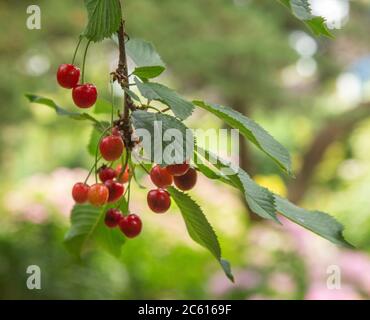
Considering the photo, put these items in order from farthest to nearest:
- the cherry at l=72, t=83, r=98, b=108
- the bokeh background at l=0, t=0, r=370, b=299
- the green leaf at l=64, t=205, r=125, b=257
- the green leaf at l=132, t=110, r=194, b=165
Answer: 1. the bokeh background at l=0, t=0, r=370, b=299
2. the green leaf at l=64, t=205, r=125, b=257
3. the cherry at l=72, t=83, r=98, b=108
4. the green leaf at l=132, t=110, r=194, b=165

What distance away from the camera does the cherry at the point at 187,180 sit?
50 centimetres

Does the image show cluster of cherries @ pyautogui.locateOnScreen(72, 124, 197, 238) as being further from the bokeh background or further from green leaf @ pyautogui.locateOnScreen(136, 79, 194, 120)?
the bokeh background

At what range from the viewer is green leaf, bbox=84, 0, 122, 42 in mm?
462

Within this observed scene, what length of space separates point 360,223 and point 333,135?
1.85 m

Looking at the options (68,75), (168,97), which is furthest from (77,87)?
(168,97)

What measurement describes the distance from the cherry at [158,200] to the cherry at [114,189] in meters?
0.03

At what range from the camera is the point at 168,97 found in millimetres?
452

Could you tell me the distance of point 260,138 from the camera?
457mm

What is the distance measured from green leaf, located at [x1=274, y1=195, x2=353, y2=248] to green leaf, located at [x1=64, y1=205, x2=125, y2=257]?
8.6 inches

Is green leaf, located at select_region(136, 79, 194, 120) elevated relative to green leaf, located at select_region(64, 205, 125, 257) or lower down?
elevated

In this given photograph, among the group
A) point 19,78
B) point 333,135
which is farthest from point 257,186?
point 333,135

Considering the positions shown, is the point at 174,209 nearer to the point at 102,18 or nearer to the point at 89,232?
the point at 89,232

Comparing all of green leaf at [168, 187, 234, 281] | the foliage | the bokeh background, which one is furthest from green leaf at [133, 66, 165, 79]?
the bokeh background

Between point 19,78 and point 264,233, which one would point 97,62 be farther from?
point 264,233
